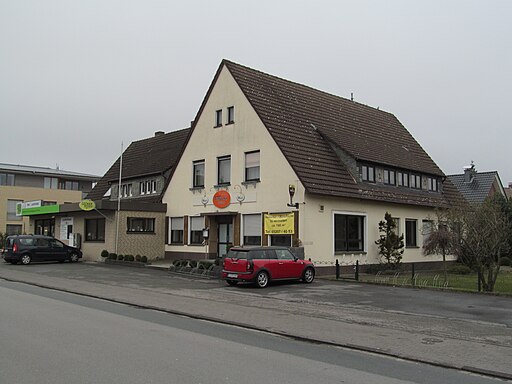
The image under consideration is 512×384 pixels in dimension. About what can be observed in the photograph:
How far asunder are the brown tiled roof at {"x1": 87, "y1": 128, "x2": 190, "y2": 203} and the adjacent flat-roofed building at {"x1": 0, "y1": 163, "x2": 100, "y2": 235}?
19.2 meters

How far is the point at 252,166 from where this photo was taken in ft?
91.5

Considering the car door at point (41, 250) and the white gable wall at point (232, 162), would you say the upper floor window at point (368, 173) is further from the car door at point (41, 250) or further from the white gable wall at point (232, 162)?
the car door at point (41, 250)

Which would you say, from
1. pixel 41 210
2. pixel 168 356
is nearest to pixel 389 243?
pixel 168 356

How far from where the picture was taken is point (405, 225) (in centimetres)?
3056

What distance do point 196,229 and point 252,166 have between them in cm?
560

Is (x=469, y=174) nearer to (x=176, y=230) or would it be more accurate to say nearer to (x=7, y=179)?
(x=176, y=230)

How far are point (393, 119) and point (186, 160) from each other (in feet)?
52.7

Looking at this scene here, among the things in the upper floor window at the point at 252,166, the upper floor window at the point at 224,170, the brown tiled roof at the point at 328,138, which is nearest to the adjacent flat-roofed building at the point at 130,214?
the upper floor window at the point at 224,170

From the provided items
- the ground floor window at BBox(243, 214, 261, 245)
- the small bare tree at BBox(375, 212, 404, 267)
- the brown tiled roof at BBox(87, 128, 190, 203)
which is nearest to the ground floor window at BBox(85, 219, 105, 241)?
the brown tiled roof at BBox(87, 128, 190, 203)

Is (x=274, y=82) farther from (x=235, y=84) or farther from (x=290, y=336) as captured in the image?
(x=290, y=336)

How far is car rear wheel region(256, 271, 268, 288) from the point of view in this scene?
19.9 metres

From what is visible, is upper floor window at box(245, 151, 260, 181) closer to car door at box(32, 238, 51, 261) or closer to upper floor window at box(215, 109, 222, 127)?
upper floor window at box(215, 109, 222, 127)

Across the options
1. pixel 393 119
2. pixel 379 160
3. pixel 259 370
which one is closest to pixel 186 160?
pixel 379 160

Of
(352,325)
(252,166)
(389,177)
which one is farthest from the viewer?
(389,177)
